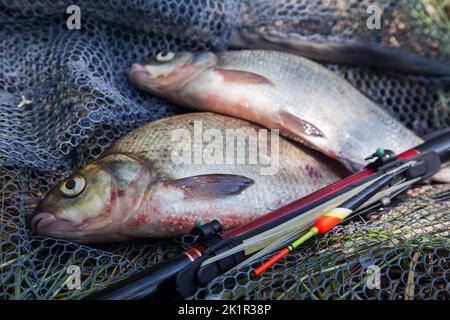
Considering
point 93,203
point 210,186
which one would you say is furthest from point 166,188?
point 93,203

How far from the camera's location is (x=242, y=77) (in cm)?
296

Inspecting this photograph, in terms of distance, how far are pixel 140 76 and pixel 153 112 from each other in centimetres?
23

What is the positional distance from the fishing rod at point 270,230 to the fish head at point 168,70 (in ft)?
3.99

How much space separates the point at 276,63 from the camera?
9.96 feet

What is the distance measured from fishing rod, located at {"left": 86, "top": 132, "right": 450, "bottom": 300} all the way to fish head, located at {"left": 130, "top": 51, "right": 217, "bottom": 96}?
1217 mm

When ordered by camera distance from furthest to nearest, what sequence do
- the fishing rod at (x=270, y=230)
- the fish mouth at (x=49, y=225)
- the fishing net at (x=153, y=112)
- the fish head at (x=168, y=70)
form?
the fish head at (x=168, y=70) → the fish mouth at (x=49, y=225) → the fishing net at (x=153, y=112) → the fishing rod at (x=270, y=230)

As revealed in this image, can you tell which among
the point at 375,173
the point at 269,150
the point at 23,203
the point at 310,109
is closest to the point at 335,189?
the point at 375,173

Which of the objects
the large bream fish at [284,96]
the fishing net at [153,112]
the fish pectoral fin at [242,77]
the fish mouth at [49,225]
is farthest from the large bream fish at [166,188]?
the fish pectoral fin at [242,77]

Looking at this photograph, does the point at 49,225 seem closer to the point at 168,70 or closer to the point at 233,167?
the point at 233,167

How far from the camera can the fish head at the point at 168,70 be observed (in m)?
3.04

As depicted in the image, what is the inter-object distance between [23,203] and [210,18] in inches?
59.3

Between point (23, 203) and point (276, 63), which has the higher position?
point (276, 63)

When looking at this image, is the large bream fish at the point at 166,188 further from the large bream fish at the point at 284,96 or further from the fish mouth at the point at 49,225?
the large bream fish at the point at 284,96
